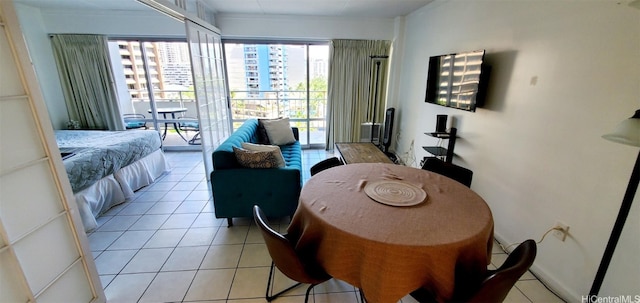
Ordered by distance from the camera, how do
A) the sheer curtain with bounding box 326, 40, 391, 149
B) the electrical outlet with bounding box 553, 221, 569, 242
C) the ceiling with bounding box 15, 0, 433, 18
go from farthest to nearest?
the sheer curtain with bounding box 326, 40, 391, 149
the ceiling with bounding box 15, 0, 433, 18
the electrical outlet with bounding box 553, 221, 569, 242

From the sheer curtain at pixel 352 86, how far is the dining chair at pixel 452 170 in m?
2.63

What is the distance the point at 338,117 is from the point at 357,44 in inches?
52.3

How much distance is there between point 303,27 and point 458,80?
2.74m

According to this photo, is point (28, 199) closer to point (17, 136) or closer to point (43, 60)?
point (17, 136)

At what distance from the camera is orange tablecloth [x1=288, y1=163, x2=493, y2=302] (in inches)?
42.6

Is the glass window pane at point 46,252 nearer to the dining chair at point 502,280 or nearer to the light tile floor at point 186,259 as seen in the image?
the light tile floor at point 186,259

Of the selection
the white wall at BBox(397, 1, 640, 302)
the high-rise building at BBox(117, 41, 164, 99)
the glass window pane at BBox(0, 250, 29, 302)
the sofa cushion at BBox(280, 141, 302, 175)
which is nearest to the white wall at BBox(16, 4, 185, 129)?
the high-rise building at BBox(117, 41, 164, 99)

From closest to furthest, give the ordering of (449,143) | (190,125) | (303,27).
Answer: (449,143)
(303,27)
(190,125)

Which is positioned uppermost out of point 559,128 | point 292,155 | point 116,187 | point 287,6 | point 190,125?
point 287,6

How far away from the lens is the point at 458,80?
102 inches

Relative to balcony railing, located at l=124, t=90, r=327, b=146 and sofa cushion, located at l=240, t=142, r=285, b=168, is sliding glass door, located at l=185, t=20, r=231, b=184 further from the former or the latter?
sofa cushion, located at l=240, t=142, r=285, b=168

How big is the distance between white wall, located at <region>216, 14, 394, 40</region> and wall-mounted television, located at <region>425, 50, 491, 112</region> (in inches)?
60.6

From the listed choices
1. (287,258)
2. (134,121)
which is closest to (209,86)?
(134,121)

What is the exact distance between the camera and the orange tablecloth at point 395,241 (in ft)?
3.55
